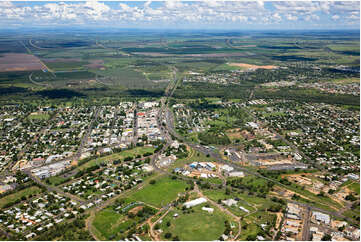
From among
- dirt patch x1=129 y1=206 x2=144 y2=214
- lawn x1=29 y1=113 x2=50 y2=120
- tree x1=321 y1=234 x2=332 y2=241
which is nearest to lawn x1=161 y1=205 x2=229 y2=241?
dirt patch x1=129 y1=206 x2=144 y2=214

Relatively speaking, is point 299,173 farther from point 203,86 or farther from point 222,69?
point 222,69

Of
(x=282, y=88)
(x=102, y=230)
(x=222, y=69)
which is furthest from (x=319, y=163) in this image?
(x=222, y=69)

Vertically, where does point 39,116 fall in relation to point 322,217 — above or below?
above

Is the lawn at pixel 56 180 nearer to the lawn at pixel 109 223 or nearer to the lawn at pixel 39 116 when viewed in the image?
the lawn at pixel 109 223

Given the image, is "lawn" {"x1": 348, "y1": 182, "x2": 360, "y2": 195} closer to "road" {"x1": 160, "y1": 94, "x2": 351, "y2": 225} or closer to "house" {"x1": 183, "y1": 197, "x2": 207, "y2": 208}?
"road" {"x1": 160, "y1": 94, "x2": 351, "y2": 225}

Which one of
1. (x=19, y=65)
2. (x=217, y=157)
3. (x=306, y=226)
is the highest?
(x=19, y=65)

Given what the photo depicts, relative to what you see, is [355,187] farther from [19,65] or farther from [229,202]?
[19,65]

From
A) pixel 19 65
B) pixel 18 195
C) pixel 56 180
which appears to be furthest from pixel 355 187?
pixel 19 65
